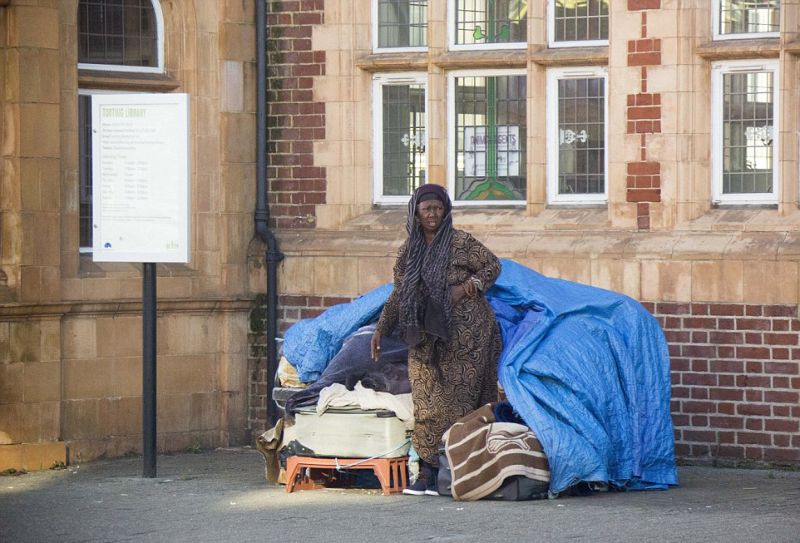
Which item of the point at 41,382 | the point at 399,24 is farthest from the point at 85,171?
the point at 399,24

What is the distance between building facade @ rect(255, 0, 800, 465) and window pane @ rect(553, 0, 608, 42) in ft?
0.05

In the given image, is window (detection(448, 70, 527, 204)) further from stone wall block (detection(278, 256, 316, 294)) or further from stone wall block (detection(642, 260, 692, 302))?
stone wall block (detection(642, 260, 692, 302))

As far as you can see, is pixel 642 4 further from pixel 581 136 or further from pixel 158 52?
pixel 158 52

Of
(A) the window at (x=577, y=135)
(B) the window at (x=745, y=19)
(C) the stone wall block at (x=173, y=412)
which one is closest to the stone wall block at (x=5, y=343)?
(C) the stone wall block at (x=173, y=412)

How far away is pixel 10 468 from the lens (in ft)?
38.5

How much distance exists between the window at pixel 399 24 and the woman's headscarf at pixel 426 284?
3135mm

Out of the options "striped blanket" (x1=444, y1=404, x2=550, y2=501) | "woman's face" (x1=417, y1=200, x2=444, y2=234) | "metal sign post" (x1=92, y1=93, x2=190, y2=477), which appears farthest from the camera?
"metal sign post" (x1=92, y1=93, x2=190, y2=477)

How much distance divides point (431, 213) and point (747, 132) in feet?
9.45

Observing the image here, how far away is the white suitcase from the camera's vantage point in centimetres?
1012

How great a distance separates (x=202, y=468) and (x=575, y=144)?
11.5 feet

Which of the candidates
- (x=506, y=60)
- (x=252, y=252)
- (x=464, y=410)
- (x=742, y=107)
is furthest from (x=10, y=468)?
(x=742, y=107)

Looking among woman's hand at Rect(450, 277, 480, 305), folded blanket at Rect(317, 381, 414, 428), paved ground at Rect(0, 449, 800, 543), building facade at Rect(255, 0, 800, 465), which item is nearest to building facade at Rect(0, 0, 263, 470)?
building facade at Rect(255, 0, 800, 465)

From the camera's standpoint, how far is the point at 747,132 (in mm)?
11812

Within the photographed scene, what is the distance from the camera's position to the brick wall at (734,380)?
11.3 meters
